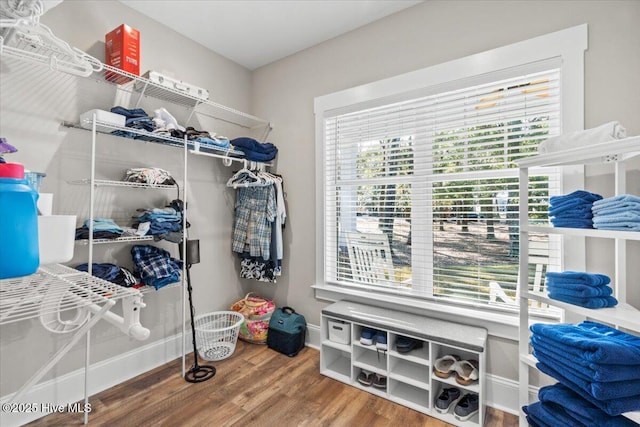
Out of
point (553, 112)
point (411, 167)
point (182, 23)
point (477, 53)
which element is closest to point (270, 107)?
point (182, 23)

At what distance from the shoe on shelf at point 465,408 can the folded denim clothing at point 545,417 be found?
46cm

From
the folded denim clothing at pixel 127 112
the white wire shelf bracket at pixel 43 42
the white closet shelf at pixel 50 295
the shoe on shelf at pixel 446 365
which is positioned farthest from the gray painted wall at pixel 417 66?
the white closet shelf at pixel 50 295

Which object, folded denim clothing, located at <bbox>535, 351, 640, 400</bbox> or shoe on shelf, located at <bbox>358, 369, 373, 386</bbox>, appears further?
shoe on shelf, located at <bbox>358, 369, 373, 386</bbox>

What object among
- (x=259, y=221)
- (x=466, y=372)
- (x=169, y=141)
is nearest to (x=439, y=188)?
(x=466, y=372)

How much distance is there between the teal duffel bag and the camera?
100 inches

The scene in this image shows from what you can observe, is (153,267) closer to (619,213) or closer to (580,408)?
(580,408)

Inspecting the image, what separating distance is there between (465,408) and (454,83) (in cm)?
205

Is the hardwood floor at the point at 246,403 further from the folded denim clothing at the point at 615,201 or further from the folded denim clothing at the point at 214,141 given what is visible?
the folded denim clothing at the point at 214,141

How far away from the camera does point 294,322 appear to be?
103 inches

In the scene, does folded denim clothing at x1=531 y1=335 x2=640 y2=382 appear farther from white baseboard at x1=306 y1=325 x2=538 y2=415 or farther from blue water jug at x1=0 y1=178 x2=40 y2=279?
blue water jug at x1=0 y1=178 x2=40 y2=279

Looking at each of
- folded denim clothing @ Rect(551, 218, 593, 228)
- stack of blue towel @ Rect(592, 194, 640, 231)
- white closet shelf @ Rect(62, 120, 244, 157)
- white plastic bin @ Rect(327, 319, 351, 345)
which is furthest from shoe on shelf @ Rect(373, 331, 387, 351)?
white closet shelf @ Rect(62, 120, 244, 157)

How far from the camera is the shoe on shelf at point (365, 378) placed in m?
2.10

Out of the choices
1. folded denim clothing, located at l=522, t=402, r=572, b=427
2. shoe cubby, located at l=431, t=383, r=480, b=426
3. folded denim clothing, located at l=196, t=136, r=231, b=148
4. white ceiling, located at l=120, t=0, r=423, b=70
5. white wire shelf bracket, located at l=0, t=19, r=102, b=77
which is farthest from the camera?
folded denim clothing, located at l=196, t=136, r=231, b=148

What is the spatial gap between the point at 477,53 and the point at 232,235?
248 centimetres
